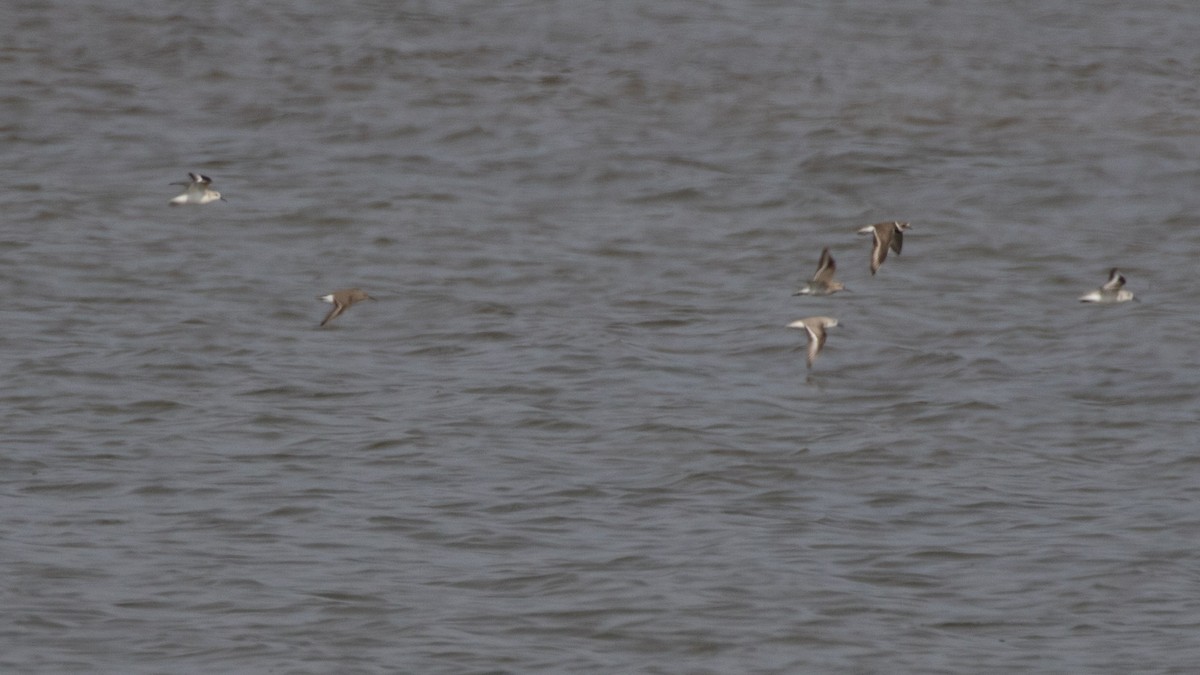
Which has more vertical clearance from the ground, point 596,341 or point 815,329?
point 815,329

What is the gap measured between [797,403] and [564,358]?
81.4 inches

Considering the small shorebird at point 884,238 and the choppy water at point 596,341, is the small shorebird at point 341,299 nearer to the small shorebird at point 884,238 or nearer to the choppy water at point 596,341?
the choppy water at point 596,341

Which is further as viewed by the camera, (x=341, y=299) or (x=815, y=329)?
(x=341, y=299)

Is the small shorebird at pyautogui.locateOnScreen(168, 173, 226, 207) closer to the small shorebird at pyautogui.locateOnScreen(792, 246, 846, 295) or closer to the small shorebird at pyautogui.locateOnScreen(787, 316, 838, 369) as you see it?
the small shorebird at pyautogui.locateOnScreen(792, 246, 846, 295)

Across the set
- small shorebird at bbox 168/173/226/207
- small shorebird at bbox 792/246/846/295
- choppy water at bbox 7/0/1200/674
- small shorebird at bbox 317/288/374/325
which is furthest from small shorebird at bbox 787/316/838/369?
small shorebird at bbox 168/173/226/207

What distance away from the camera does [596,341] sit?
18.5 meters

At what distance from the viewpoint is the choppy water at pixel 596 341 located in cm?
1252

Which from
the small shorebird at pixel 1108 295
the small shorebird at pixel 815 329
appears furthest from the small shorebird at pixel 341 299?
the small shorebird at pixel 1108 295

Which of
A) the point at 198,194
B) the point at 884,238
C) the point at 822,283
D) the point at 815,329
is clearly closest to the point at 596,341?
the point at 822,283

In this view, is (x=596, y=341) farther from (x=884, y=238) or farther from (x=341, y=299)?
(x=884, y=238)

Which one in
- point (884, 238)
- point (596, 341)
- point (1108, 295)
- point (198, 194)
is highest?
point (884, 238)

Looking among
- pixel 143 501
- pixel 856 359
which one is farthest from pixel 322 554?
pixel 856 359

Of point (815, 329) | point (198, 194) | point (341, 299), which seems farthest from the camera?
point (198, 194)

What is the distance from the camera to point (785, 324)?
19.2 m
